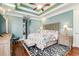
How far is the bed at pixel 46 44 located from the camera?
1.79m

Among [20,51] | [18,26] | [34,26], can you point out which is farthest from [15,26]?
[20,51]

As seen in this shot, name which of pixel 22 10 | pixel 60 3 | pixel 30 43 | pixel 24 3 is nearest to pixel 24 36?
pixel 30 43

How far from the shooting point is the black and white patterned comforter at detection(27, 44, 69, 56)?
179 centimetres

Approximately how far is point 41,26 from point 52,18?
27 centimetres

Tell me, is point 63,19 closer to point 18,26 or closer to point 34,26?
point 34,26

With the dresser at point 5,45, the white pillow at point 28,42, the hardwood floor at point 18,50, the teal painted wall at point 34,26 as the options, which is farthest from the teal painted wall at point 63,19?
the dresser at point 5,45

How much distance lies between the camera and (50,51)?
1807 millimetres

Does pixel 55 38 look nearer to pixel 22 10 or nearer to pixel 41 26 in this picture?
pixel 41 26

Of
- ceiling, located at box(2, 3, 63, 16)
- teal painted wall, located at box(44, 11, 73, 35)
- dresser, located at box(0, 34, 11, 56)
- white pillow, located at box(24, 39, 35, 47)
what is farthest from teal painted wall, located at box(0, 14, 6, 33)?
teal painted wall, located at box(44, 11, 73, 35)

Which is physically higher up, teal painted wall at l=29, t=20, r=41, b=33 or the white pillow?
teal painted wall at l=29, t=20, r=41, b=33

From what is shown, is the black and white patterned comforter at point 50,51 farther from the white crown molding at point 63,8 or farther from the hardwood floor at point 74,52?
the white crown molding at point 63,8

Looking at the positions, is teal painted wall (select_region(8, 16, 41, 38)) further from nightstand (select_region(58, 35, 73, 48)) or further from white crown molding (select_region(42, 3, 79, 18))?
nightstand (select_region(58, 35, 73, 48))

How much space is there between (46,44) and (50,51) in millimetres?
160

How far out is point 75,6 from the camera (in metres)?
1.71
